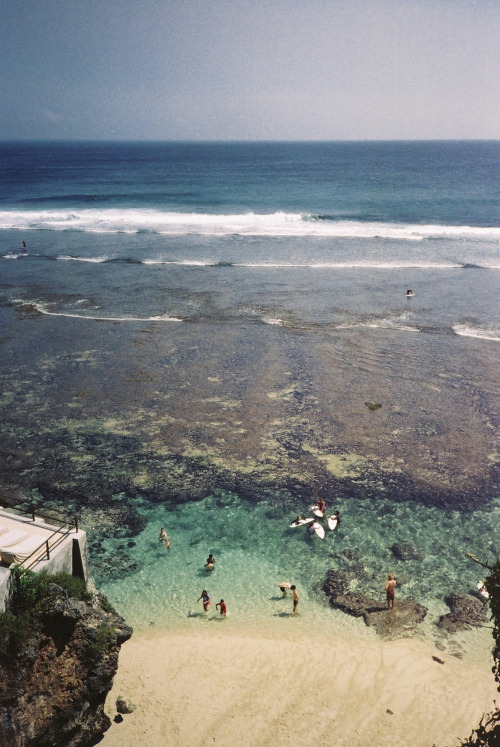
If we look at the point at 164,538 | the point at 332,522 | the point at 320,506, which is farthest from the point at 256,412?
the point at 164,538

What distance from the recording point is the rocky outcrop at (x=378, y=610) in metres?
16.4

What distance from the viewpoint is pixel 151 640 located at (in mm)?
15891

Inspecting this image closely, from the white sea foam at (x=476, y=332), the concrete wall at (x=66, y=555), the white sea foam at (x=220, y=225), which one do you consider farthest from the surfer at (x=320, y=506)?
the white sea foam at (x=220, y=225)

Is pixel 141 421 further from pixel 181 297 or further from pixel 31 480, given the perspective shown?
pixel 181 297

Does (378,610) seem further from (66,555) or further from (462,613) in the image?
(66,555)

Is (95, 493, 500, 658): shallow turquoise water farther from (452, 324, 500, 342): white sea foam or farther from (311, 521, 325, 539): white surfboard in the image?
(452, 324, 500, 342): white sea foam

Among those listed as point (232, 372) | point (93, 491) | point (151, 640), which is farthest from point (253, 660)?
point (232, 372)

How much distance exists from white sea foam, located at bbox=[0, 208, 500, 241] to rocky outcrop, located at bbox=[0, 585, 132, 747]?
2302 inches

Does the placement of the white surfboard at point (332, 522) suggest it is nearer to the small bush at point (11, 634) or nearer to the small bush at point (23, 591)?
the small bush at point (23, 591)

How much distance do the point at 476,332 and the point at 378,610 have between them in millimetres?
25506

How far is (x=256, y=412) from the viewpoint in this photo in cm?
2770

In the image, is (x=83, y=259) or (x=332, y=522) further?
(x=83, y=259)

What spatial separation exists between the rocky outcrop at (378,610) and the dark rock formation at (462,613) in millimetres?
718

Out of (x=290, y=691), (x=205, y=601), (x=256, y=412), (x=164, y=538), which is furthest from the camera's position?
(x=256, y=412)
